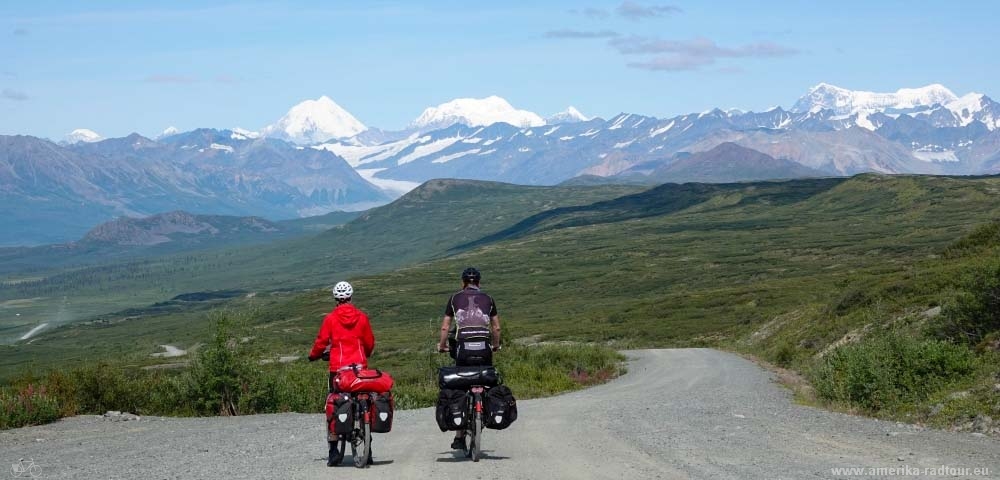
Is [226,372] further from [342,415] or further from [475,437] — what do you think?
[475,437]

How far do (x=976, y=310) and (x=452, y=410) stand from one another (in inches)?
871

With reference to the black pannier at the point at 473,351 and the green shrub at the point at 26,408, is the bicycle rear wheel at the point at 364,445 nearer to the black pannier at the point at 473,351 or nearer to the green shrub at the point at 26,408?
the black pannier at the point at 473,351

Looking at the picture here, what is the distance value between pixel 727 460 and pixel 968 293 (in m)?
19.4

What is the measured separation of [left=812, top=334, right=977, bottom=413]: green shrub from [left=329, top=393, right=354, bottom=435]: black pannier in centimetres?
1614

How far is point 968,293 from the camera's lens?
111 ft

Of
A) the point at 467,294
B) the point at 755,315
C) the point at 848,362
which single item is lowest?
the point at 755,315

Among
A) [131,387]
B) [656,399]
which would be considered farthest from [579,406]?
[131,387]

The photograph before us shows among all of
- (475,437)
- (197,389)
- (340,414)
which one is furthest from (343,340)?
(197,389)

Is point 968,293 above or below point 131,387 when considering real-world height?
above

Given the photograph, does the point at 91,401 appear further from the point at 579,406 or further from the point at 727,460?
the point at 727,460

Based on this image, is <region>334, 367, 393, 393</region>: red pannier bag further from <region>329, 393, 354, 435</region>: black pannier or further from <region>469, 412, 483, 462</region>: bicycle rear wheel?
<region>469, 412, 483, 462</region>: bicycle rear wheel

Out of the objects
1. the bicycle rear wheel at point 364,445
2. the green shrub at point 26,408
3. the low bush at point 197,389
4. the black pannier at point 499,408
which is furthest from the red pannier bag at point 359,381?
the low bush at point 197,389

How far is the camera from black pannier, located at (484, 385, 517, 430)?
19.2 metres

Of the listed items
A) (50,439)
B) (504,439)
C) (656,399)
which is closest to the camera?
(504,439)
